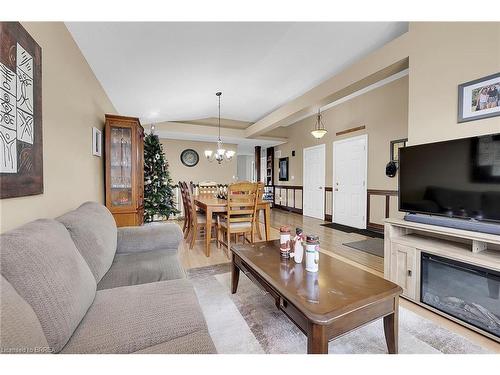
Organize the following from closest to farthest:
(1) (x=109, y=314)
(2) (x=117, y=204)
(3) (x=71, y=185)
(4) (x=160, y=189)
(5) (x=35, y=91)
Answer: (1) (x=109, y=314) → (5) (x=35, y=91) → (3) (x=71, y=185) → (2) (x=117, y=204) → (4) (x=160, y=189)

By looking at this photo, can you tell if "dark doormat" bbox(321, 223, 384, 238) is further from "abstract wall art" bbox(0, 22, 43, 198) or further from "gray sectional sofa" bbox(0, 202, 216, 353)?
"abstract wall art" bbox(0, 22, 43, 198)

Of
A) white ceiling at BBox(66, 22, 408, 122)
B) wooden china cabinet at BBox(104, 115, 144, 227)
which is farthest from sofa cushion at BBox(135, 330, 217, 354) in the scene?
wooden china cabinet at BBox(104, 115, 144, 227)

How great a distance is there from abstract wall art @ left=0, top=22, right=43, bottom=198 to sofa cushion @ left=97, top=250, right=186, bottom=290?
0.68 metres

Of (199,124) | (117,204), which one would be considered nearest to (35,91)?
(117,204)

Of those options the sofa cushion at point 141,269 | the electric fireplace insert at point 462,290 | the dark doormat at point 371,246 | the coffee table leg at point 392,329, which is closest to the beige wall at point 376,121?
the dark doormat at point 371,246

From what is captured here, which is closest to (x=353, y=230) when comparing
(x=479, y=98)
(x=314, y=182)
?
(x=314, y=182)

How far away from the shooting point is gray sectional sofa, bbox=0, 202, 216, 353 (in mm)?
666

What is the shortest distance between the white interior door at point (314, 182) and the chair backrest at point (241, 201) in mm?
3137

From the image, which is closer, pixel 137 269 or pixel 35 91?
pixel 35 91

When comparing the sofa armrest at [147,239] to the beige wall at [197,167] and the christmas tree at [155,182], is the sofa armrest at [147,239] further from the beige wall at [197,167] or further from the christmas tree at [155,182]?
the beige wall at [197,167]

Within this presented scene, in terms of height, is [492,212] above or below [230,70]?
below
